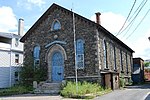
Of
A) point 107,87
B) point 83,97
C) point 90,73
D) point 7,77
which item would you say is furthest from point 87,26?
point 7,77

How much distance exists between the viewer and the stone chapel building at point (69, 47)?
909 inches

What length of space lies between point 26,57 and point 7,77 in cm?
563

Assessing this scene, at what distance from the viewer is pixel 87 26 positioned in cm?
2383

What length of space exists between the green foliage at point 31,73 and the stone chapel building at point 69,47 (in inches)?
21.5

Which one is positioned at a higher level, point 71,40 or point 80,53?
point 71,40

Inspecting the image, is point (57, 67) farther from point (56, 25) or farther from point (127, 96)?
point (127, 96)

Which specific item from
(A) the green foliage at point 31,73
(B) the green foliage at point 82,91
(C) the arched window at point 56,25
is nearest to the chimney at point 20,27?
(A) the green foliage at point 31,73

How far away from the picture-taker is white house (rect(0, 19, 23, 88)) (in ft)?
102

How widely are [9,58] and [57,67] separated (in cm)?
937

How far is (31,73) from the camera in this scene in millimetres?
25969

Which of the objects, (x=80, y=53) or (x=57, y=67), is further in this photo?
(x=57, y=67)

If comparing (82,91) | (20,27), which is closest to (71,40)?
(82,91)

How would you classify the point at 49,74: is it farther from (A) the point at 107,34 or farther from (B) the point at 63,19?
(A) the point at 107,34

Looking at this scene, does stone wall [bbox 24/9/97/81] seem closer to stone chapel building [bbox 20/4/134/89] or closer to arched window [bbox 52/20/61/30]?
stone chapel building [bbox 20/4/134/89]
